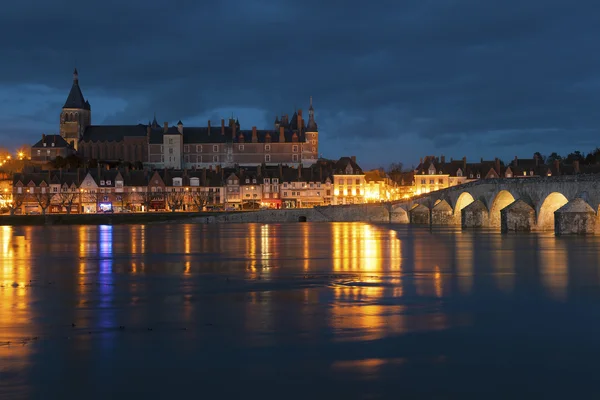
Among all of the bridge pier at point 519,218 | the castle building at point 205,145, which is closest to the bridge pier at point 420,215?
the bridge pier at point 519,218

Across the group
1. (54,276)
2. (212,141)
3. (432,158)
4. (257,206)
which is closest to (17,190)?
(257,206)

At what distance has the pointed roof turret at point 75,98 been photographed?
172m

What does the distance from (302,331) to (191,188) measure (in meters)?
108

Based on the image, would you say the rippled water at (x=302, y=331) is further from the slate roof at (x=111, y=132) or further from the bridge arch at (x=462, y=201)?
the slate roof at (x=111, y=132)

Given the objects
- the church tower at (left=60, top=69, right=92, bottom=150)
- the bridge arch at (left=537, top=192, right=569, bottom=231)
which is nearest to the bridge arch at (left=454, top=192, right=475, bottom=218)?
the bridge arch at (left=537, top=192, right=569, bottom=231)

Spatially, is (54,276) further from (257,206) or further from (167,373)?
(257,206)

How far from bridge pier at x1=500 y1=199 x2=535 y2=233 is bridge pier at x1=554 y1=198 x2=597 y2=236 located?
7680mm

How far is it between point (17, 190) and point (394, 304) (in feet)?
354

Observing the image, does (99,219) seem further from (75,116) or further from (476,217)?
(75,116)

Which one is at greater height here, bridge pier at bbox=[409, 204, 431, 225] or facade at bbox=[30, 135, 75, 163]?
facade at bbox=[30, 135, 75, 163]

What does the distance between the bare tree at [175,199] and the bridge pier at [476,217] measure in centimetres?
5495

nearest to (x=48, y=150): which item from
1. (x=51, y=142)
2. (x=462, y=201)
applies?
(x=51, y=142)

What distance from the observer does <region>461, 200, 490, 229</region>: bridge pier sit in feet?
217

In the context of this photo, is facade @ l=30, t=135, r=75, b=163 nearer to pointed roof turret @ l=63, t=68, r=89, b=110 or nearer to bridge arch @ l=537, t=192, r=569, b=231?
pointed roof turret @ l=63, t=68, r=89, b=110
